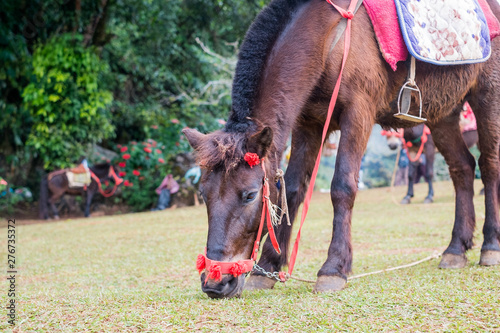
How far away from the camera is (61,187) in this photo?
1315cm

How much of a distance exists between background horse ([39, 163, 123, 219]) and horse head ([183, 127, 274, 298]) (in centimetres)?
1142

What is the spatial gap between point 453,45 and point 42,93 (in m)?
10.3

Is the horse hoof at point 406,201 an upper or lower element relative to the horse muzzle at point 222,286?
lower

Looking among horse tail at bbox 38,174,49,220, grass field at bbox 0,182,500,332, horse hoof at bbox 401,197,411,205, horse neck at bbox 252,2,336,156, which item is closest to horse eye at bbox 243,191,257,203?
horse neck at bbox 252,2,336,156

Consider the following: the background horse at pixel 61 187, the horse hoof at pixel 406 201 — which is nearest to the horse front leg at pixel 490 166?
the horse hoof at pixel 406 201

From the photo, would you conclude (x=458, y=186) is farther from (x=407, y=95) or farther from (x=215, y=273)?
(x=215, y=273)

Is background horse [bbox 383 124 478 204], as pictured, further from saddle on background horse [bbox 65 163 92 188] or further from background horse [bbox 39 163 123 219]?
saddle on background horse [bbox 65 163 92 188]

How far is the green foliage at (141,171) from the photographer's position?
1426 cm

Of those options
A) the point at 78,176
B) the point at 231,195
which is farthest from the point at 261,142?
the point at 78,176

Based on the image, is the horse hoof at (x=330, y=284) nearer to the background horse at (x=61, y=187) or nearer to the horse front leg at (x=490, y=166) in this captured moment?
the horse front leg at (x=490, y=166)

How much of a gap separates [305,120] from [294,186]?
469mm

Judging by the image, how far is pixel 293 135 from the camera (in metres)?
3.57

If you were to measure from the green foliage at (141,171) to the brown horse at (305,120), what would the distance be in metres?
11.0

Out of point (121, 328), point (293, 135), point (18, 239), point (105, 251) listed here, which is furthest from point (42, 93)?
point (121, 328)
